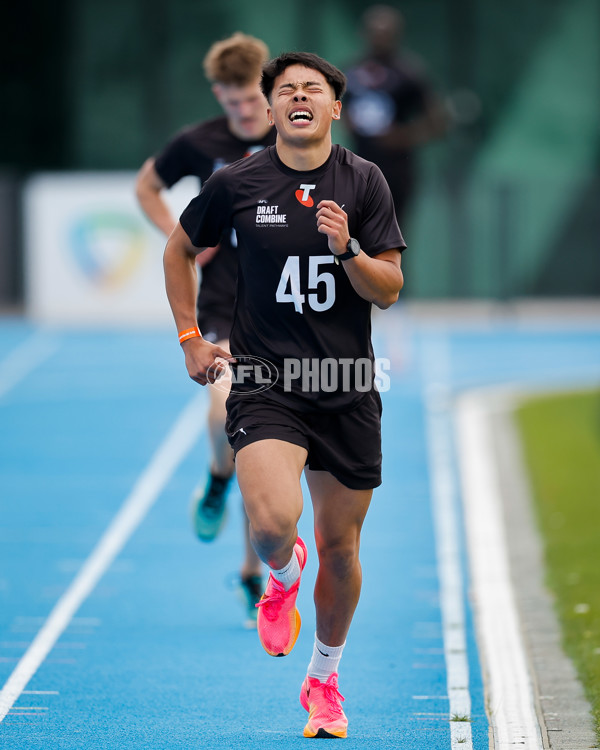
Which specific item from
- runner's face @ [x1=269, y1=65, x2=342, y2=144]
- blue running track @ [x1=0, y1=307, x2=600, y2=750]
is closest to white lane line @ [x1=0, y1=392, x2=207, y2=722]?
blue running track @ [x1=0, y1=307, x2=600, y2=750]

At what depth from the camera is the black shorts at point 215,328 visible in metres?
7.19

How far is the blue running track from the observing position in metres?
5.79

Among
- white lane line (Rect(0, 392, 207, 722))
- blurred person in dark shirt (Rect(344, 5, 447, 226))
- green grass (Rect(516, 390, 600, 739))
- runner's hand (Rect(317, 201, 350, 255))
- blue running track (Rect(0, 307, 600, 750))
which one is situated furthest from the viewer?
blurred person in dark shirt (Rect(344, 5, 447, 226))

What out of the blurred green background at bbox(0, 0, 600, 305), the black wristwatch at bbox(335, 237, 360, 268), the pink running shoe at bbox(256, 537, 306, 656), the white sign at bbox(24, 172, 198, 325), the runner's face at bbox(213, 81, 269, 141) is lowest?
the pink running shoe at bbox(256, 537, 306, 656)

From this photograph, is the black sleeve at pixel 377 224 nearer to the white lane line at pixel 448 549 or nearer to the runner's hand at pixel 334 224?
the runner's hand at pixel 334 224

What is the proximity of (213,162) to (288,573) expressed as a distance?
2562mm

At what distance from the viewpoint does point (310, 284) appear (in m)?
5.15

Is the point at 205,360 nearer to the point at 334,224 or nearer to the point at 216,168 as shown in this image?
the point at 334,224

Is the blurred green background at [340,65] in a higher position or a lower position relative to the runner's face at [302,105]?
higher

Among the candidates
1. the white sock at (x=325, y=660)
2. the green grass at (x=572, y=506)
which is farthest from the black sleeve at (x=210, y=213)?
the green grass at (x=572, y=506)

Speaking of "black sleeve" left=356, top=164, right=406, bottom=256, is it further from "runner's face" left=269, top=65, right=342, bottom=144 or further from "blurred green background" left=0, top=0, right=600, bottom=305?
"blurred green background" left=0, top=0, right=600, bottom=305

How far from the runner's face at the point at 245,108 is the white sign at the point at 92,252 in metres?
12.0

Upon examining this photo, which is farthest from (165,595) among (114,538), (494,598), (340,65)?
(340,65)

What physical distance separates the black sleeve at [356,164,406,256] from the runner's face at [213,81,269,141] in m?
1.91
